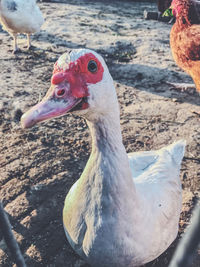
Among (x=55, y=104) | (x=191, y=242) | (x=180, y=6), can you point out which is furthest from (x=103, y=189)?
(x=180, y=6)

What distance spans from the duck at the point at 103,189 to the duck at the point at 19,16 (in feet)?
15.5

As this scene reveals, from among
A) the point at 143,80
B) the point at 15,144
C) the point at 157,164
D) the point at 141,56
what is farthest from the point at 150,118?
the point at 141,56

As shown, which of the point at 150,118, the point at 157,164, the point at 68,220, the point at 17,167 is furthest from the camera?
the point at 150,118

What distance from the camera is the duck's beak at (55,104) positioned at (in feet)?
3.77

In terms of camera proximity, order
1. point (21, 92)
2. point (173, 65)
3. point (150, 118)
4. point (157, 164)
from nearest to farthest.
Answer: point (157, 164) → point (150, 118) → point (21, 92) → point (173, 65)

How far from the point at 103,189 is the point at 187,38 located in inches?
130

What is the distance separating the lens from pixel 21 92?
164 inches

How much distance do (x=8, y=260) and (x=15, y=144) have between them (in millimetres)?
1470

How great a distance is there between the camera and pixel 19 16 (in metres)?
5.26

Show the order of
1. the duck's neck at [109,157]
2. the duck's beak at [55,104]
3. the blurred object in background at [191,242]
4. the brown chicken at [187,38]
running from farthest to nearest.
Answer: the brown chicken at [187,38], the duck's neck at [109,157], the duck's beak at [55,104], the blurred object in background at [191,242]

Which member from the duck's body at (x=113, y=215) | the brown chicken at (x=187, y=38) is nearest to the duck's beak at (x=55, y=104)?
the duck's body at (x=113, y=215)

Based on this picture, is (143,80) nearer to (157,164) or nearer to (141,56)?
(141,56)

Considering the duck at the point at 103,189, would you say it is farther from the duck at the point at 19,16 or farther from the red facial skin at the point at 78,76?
the duck at the point at 19,16

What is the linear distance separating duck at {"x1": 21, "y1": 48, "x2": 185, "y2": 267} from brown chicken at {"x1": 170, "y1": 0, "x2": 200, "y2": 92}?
8.64ft
